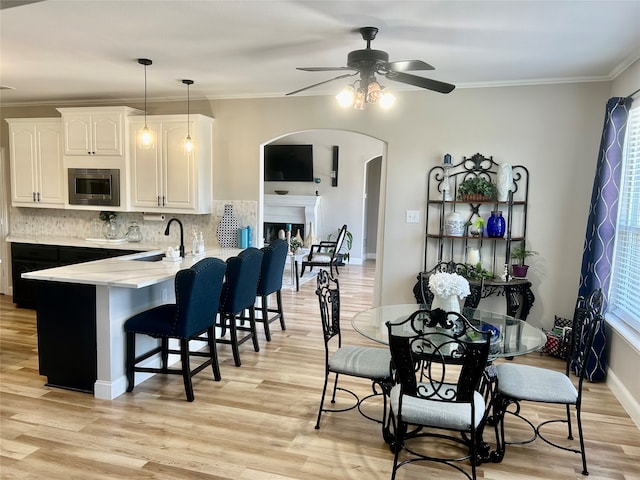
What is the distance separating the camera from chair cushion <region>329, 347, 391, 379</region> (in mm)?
2760

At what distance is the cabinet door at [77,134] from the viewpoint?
17.8 feet

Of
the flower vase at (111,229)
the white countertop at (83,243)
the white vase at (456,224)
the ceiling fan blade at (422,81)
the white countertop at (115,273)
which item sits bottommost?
the white countertop at (115,273)

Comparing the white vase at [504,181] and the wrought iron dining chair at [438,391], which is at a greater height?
the white vase at [504,181]

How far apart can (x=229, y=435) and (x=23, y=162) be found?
4894 millimetres

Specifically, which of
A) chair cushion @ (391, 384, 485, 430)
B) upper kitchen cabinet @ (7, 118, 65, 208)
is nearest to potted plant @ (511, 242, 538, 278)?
chair cushion @ (391, 384, 485, 430)

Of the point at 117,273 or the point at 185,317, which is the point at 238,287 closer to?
the point at 185,317

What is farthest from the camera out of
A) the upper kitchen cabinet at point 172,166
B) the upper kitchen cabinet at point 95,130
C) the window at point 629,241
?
the upper kitchen cabinet at point 95,130

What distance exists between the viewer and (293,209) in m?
9.62

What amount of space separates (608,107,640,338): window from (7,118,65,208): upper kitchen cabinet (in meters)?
5.97

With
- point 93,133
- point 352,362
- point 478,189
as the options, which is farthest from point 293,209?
point 352,362

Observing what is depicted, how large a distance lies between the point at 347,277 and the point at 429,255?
3.52 meters

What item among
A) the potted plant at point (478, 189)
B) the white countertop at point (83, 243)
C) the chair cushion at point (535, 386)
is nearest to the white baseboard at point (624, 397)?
the chair cushion at point (535, 386)

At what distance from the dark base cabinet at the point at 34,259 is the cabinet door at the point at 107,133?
3.85 feet

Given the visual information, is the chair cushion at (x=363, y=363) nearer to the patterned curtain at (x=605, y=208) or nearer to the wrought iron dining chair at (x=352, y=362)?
the wrought iron dining chair at (x=352, y=362)
